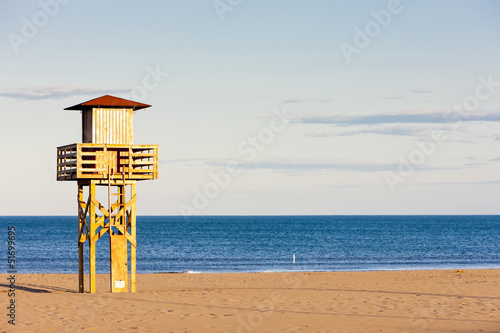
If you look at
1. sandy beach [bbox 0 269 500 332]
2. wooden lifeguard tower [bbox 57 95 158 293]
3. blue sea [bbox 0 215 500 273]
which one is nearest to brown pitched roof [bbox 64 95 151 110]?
wooden lifeguard tower [bbox 57 95 158 293]

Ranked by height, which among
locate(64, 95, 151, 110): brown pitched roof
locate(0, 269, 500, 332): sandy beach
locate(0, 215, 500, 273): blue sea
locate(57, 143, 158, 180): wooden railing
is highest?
locate(64, 95, 151, 110): brown pitched roof

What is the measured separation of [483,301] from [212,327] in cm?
904

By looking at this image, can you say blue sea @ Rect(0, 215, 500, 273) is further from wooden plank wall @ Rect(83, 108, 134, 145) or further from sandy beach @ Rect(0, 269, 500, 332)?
wooden plank wall @ Rect(83, 108, 134, 145)

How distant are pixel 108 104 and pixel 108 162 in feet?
6.56

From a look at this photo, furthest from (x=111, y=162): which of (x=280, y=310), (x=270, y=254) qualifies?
(x=270, y=254)

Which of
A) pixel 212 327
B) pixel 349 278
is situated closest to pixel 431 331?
pixel 212 327

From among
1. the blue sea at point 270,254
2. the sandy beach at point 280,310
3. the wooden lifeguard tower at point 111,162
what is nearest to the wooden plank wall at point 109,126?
the wooden lifeguard tower at point 111,162

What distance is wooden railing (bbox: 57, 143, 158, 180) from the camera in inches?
830

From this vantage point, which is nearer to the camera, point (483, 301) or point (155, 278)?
point (483, 301)

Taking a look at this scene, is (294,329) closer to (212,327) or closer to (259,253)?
(212,327)

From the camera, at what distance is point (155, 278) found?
104ft

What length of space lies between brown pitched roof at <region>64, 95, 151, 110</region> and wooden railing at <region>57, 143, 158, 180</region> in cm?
136

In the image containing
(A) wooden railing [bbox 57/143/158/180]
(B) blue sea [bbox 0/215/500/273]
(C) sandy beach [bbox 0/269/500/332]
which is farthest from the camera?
(B) blue sea [bbox 0/215/500/273]

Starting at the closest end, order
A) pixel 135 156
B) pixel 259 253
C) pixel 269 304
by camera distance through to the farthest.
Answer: pixel 269 304
pixel 135 156
pixel 259 253
